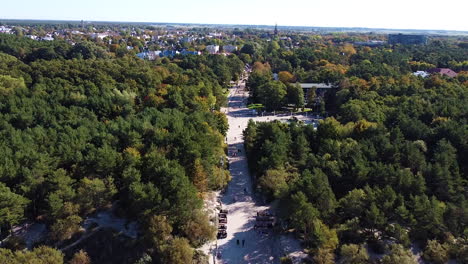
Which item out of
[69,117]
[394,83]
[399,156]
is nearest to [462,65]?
[394,83]

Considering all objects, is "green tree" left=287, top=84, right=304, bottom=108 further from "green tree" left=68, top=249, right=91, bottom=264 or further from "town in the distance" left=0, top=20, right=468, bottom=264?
"green tree" left=68, top=249, right=91, bottom=264

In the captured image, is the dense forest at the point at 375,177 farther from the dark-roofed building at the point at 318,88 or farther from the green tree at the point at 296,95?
the dark-roofed building at the point at 318,88

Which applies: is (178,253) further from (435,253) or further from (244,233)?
(435,253)

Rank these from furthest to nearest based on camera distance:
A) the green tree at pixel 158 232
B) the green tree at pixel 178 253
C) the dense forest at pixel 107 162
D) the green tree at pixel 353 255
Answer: the dense forest at pixel 107 162 → the green tree at pixel 158 232 → the green tree at pixel 353 255 → the green tree at pixel 178 253

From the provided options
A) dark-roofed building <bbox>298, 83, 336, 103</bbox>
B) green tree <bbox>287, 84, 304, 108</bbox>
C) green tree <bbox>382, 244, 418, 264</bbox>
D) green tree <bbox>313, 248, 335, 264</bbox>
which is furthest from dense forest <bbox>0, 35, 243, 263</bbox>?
dark-roofed building <bbox>298, 83, 336, 103</bbox>

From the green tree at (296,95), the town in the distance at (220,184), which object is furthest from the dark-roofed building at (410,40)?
the town in the distance at (220,184)

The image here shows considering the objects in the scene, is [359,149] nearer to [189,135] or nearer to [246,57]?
[189,135]

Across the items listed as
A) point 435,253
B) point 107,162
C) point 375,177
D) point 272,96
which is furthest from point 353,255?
point 272,96
